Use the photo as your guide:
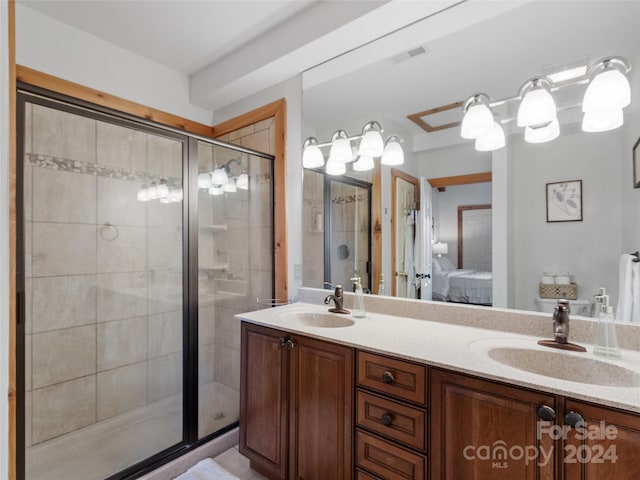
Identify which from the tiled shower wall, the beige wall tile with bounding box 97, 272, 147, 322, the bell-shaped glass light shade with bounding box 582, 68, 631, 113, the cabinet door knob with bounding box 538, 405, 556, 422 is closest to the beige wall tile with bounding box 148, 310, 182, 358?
the tiled shower wall

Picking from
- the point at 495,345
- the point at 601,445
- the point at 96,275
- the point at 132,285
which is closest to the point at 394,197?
the point at 495,345

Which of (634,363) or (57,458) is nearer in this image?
(634,363)

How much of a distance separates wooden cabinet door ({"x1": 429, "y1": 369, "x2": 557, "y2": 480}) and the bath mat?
123cm

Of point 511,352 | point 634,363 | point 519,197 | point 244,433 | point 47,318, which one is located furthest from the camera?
point 47,318

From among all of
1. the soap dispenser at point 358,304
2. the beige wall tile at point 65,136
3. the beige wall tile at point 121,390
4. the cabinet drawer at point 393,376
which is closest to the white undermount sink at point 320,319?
the soap dispenser at point 358,304

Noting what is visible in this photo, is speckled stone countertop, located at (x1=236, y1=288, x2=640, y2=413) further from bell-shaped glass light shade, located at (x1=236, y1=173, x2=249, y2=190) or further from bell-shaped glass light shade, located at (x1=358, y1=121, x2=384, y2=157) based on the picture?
bell-shaped glass light shade, located at (x1=236, y1=173, x2=249, y2=190)

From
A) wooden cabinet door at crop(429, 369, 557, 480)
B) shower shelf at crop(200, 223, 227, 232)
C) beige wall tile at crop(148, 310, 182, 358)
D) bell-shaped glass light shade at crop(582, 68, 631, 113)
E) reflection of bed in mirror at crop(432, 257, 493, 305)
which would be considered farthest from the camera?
shower shelf at crop(200, 223, 227, 232)

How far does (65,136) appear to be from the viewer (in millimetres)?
1959

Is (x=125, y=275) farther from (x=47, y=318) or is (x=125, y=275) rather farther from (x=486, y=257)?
(x=486, y=257)

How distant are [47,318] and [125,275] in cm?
47

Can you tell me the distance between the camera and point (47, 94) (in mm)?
1414

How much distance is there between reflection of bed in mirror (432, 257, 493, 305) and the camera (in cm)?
161

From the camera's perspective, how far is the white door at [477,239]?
1.62 meters

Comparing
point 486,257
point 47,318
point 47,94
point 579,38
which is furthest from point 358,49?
point 47,318
